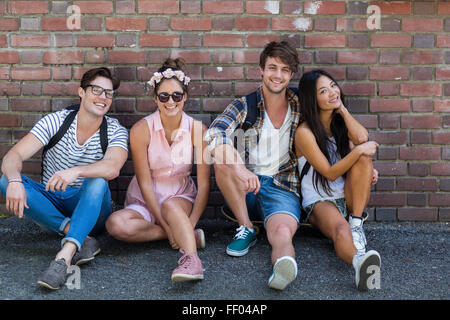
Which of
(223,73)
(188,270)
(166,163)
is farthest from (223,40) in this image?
(188,270)

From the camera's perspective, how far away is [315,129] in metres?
3.17

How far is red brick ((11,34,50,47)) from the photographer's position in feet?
12.0

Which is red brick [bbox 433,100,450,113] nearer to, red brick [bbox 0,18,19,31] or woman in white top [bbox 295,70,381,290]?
woman in white top [bbox 295,70,381,290]

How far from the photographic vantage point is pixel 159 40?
3635 millimetres

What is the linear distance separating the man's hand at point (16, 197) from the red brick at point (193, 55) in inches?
60.6

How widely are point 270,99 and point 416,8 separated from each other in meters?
1.40

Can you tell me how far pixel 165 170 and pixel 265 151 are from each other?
0.73 metres

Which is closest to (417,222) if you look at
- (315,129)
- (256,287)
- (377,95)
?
(377,95)

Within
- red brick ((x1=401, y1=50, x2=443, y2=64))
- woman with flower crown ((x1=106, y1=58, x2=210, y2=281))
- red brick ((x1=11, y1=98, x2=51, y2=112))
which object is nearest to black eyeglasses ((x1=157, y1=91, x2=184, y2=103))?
woman with flower crown ((x1=106, y1=58, x2=210, y2=281))

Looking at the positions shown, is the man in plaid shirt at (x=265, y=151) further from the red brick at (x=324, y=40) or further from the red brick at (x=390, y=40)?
the red brick at (x=390, y=40)

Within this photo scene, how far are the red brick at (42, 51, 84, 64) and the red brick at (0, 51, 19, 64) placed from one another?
0.22 m

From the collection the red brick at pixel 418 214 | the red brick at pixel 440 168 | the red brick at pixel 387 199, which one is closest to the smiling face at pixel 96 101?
the red brick at pixel 387 199

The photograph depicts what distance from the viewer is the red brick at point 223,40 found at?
362 centimetres
